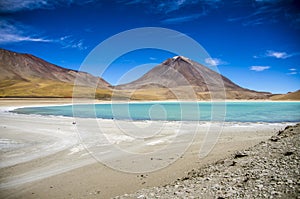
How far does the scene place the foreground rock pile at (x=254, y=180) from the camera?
5.57 metres

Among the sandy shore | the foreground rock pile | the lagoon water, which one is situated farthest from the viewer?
the lagoon water

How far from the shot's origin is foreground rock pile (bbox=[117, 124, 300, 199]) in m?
5.57

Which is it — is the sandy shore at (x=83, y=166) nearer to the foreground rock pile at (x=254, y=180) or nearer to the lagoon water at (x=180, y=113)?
the foreground rock pile at (x=254, y=180)

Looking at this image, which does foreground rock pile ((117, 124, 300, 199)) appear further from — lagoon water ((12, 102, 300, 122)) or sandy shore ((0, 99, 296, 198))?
lagoon water ((12, 102, 300, 122))

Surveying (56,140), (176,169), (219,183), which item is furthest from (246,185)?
(56,140)

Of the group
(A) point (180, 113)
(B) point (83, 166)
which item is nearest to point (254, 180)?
(B) point (83, 166)

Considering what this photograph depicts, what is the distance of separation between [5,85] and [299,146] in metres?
211

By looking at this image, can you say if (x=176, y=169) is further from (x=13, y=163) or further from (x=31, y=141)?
(x=31, y=141)

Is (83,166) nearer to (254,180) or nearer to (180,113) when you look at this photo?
(254,180)

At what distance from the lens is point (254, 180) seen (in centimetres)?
625

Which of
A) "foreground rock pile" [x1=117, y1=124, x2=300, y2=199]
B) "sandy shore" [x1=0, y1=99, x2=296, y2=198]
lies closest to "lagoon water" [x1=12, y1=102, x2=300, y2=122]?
"sandy shore" [x1=0, y1=99, x2=296, y2=198]

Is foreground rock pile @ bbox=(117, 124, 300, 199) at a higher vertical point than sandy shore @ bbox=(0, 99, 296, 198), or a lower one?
higher

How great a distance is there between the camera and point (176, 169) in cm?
1061

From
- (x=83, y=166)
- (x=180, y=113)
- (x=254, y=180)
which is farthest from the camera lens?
(x=180, y=113)
